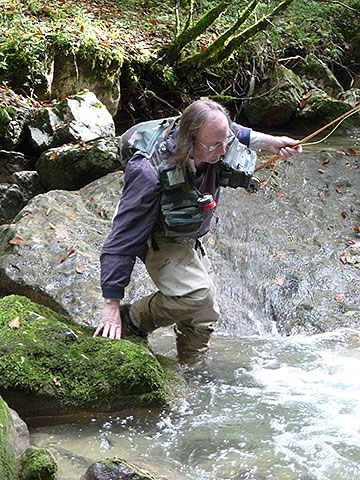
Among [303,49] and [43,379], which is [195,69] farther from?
[43,379]

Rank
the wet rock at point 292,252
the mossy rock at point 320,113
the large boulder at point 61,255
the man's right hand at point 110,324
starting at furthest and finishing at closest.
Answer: the mossy rock at point 320,113, the wet rock at point 292,252, the large boulder at point 61,255, the man's right hand at point 110,324

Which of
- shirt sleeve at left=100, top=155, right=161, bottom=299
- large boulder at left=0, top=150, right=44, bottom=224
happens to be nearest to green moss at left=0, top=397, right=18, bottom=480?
shirt sleeve at left=100, top=155, right=161, bottom=299

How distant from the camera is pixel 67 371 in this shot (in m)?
3.38

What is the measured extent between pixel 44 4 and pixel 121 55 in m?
2.11

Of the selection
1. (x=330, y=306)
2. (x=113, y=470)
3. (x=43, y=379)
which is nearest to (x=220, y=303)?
(x=330, y=306)

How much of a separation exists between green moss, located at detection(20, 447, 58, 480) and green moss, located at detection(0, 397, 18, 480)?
39 mm

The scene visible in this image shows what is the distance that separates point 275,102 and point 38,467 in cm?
855

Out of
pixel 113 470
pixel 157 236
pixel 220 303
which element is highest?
pixel 157 236

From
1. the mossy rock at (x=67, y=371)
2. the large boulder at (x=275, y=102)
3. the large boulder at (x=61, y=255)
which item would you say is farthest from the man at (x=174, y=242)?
the large boulder at (x=275, y=102)

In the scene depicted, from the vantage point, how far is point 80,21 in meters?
9.69

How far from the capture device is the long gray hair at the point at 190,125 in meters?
3.36

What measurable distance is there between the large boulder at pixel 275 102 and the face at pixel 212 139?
7.00 meters

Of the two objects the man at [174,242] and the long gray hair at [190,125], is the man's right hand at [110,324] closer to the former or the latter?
the man at [174,242]

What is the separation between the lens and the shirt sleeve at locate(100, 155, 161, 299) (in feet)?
11.4
